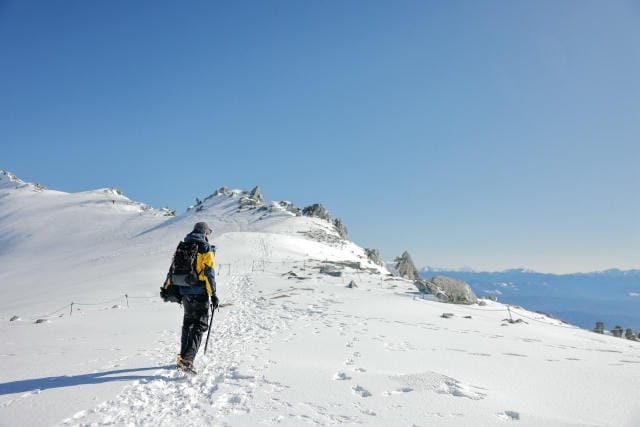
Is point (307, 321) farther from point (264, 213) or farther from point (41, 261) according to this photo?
point (41, 261)

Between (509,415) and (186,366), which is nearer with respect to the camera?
(509,415)

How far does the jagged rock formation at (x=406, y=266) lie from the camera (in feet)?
220

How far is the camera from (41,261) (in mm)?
70250

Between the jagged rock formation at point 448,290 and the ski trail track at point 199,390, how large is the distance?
14.2 m

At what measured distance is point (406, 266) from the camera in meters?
68.9

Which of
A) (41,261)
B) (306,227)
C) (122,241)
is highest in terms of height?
(306,227)

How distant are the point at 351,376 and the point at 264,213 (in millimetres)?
80472

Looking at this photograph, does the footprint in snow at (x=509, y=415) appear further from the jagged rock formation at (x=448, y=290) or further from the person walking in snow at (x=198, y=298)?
the jagged rock formation at (x=448, y=290)

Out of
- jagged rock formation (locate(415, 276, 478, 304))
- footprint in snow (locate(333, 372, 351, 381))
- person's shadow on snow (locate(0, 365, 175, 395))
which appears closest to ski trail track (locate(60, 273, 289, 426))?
person's shadow on snow (locate(0, 365, 175, 395))

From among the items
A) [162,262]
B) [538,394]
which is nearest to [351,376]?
[538,394]

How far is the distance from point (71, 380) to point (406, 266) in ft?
218

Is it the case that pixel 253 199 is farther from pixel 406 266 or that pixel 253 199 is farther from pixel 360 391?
pixel 360 391

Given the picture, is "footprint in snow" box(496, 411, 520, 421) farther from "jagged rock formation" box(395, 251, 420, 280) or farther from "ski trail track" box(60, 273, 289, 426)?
"jagged rock formation" box(395, 251, 420, 280)

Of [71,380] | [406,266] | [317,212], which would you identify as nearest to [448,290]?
[71,380]
